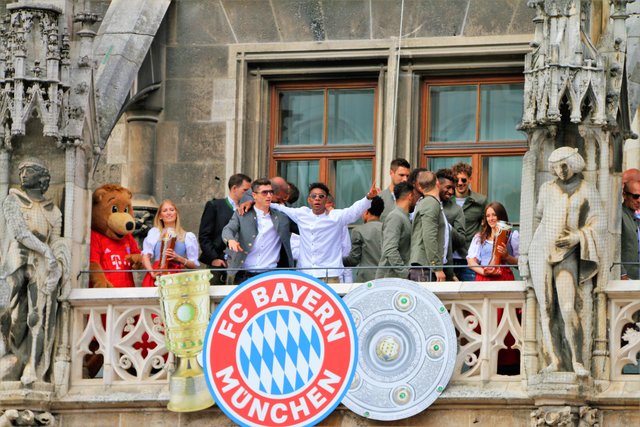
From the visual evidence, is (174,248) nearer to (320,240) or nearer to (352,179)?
(320,240)

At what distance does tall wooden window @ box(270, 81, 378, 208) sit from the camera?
30969 mm

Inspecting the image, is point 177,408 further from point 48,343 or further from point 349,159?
point 349,159

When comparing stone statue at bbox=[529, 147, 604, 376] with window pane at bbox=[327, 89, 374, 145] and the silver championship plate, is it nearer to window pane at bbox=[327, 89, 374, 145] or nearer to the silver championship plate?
the silver championship plate

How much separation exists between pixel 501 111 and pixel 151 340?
481 cm

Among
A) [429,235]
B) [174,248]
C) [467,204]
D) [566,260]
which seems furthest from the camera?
[174,248]

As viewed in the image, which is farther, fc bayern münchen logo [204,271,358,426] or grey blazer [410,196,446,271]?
fc bayern münchen logo [204,271,358,426]

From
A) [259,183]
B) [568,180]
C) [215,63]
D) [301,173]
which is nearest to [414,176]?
[259,183]

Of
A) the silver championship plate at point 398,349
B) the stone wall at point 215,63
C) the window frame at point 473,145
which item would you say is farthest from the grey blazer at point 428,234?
the stone wall at point 215,63

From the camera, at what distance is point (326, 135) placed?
102 feet

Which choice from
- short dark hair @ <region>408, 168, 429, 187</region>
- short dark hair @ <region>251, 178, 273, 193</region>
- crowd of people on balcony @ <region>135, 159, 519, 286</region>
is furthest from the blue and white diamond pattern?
short dark hair @ <region>408, 168, 429, 187</region>

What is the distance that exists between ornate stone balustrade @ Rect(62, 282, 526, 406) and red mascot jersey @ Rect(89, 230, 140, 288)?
0.58m

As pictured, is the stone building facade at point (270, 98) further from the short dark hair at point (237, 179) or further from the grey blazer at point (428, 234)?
the grey blazer at point (428, 234)

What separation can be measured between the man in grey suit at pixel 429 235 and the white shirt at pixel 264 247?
1.29 m

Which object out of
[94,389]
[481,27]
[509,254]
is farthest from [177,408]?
[481,27]
